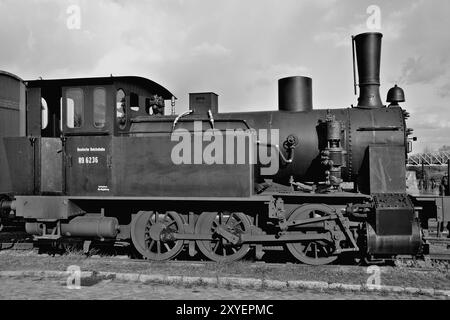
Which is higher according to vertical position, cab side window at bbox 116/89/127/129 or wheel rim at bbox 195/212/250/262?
cab side window at bbox 116/89/127/129

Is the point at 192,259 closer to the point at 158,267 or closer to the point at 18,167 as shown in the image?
the point at 158,267

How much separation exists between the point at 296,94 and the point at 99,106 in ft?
12.0

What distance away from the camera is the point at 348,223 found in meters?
8.03

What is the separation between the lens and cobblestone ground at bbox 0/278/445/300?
6.15 m

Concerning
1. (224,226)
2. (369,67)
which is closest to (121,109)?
(224,226)

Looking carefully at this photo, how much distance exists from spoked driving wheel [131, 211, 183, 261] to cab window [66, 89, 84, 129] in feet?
6.71

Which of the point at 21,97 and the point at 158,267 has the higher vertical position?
the point at 21,97

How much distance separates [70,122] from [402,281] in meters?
6.19

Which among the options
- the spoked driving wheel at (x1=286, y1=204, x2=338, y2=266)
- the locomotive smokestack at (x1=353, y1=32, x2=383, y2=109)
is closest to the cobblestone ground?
the spoked driving wheel at (x1=286, y1=204, x2=338, y2=266)

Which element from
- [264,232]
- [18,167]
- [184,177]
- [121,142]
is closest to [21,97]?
[18,167]

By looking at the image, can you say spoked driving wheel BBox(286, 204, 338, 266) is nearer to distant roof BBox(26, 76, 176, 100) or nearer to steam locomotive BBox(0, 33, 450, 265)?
steam locomotive BBox(0, 33, 450, 265)

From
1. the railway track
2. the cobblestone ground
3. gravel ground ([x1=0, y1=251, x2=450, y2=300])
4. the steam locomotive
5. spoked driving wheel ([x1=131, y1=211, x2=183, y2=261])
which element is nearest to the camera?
the cobblestone ground

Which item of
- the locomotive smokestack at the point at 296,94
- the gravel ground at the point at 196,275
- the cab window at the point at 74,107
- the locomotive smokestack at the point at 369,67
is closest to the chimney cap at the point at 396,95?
the locomotive smokestack at the point at 369,67

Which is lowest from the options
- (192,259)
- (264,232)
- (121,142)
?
(192,259)
